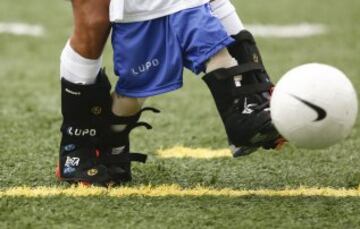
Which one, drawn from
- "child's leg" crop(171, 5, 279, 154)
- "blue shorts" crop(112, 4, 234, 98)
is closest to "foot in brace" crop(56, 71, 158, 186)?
"blue shorts" crop(112, 4, 234, 98)

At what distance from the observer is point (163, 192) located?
3.16 m

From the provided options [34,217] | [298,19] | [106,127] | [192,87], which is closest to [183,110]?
[192,87]

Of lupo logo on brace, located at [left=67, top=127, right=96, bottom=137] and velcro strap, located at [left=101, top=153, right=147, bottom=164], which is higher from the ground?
lupo logo on brace, located at [left=67, top=127, right=96, bottom=137]

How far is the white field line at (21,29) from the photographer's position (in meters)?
8.19

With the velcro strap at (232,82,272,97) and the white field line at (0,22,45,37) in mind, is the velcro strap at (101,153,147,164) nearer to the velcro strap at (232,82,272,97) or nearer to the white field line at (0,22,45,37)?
the velcro strap at (232,82,272,97)

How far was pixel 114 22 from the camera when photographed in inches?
126

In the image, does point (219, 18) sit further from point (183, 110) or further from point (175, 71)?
point (183, 110)

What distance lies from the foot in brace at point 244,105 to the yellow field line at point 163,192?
161 mm

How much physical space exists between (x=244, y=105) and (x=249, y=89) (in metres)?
0.06

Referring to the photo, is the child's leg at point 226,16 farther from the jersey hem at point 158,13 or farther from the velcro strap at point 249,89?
the velcro strap at point 249,89

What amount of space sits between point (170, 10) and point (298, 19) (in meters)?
6.32

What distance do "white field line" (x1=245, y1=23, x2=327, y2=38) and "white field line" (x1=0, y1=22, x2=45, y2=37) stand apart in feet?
6.49

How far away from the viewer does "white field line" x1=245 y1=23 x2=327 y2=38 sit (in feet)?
27.6

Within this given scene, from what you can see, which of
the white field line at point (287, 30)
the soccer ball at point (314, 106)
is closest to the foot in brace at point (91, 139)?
the soccer ball at point (314, 106)
